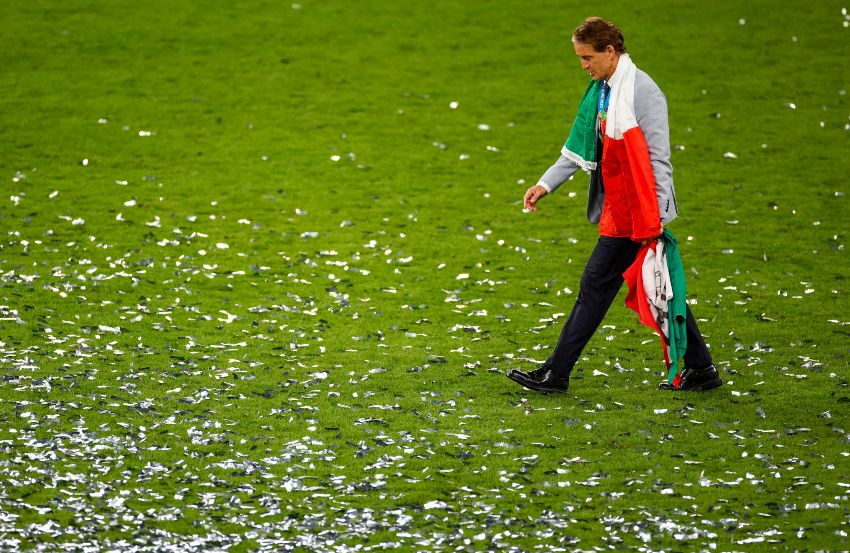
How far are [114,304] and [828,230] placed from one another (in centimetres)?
902

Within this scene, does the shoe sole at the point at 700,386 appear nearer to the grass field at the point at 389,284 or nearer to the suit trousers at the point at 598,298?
the grass field at the point at 389,284

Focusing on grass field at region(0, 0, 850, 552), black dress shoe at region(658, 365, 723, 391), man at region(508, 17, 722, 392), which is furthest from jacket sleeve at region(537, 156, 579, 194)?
black dress shoe at region(658, 365, 723, 391)

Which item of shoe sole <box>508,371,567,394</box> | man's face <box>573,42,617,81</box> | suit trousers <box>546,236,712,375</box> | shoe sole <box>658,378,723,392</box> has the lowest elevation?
shoe sole <box>658,378,723,392</box>

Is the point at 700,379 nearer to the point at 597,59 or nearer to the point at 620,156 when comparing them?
the point at 620,156

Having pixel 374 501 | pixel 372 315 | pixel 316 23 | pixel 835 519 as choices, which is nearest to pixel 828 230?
pixel 372 315

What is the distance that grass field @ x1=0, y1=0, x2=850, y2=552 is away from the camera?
6.57 meters

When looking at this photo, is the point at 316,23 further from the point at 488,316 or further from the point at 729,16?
the point at 488,316

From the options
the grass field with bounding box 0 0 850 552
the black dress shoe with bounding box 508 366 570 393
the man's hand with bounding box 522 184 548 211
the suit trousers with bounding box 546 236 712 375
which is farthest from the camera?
the black dress shoe with bounding box 508 366 570 393

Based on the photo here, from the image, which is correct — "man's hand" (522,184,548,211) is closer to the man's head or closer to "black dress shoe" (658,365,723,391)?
the man's head

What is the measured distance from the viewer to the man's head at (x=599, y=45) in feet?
25.5

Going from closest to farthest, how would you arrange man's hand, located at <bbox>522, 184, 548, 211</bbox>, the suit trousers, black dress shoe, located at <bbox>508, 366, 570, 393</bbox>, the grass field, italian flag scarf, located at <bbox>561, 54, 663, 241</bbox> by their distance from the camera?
the grass field < italian flag scarf, located at <bbox>561, 54, 663, 241</bbox> < the suit trousers < man's hand, located at <bbox>522, 184, 548, 211</bbox> < black dress shoe, located at <bbox>508, 366, 570, 393</bbox>

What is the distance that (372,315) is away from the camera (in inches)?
435

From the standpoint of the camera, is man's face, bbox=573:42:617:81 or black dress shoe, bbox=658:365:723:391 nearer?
man's face, bbox=573:42:617:81

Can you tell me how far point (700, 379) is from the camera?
8.46m
